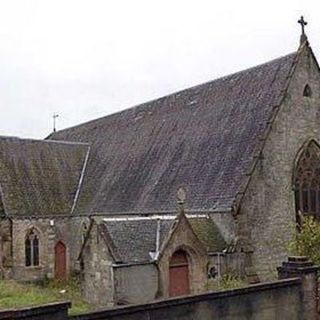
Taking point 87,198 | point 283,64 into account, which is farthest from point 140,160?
point 283,64

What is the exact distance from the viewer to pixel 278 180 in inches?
889

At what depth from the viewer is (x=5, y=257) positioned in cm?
2855

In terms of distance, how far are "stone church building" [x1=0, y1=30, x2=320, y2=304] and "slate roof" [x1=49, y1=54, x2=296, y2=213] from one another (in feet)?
0.23

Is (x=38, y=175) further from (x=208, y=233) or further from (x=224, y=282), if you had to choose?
(x=224, y=282)

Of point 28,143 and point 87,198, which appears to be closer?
point 87,198

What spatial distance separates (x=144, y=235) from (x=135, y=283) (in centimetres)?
203

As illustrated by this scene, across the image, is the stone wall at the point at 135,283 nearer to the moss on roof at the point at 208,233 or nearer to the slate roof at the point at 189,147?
the moss on roof at the point at 208,233

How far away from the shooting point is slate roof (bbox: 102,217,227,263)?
2012 centimetres

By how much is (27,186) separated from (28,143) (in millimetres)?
3771

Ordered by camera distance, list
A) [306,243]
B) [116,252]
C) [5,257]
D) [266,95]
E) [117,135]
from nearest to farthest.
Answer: [306,243]
[116,252]
[266,95]
[5,257]
[117,135]

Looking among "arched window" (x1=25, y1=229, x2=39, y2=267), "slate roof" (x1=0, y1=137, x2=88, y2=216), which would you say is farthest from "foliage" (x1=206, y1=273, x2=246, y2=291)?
"slate roof" (x1=0, y1=137, x2=88, y2=216)

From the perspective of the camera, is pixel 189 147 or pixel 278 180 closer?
pixel 278 180

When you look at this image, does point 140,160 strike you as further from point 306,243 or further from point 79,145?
point 306,243

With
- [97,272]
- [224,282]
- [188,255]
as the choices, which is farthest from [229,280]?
[97,272]
